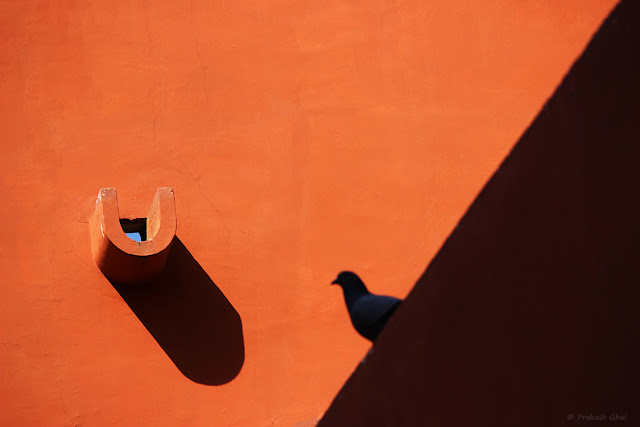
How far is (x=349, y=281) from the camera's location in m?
4.64

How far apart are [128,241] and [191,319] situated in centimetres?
65

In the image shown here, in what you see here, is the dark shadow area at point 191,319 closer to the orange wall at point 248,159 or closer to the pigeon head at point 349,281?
the orange wall at point 248,159

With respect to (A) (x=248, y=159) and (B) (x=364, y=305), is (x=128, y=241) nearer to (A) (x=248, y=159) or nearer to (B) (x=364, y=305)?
(A) (x=248, y=159)

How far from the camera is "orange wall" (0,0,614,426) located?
449 centimetres

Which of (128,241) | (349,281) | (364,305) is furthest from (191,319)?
(364,305)

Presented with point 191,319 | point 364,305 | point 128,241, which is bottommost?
point 191,319

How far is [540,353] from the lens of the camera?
302 cm

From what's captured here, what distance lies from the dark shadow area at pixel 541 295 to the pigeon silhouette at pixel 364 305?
34.8 inches

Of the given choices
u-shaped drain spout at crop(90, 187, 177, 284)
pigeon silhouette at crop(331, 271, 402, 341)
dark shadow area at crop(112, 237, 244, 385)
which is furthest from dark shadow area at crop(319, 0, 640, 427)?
dark shadow area at crop(112, 237, 244, 385)

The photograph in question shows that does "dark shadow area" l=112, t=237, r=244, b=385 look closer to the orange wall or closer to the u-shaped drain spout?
the orange wall

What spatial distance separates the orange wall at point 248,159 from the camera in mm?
4492

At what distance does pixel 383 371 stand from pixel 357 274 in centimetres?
194

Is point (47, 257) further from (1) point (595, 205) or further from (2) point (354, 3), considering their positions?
(1) point (595, 205)

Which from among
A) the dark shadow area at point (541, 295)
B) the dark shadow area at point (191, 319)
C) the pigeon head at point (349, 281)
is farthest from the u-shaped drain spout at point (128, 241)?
the dark shadow area at point (541, 295)
